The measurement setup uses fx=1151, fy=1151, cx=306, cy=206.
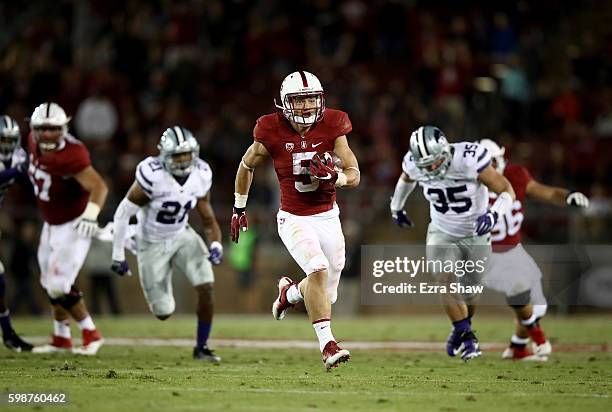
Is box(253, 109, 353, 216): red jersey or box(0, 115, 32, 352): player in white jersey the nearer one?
box(253, 109, 353, 216): red jersey

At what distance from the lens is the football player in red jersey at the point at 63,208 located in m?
10.6

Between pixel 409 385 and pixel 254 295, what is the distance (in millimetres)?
9958

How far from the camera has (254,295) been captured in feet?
59.4

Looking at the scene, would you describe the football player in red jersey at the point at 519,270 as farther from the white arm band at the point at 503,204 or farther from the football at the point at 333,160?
the football at the point at 333,160

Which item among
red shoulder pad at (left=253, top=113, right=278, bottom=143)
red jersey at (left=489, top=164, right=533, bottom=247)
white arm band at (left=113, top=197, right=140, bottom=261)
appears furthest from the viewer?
red jersey at (left=489, top=164, right=533, bottom=247)

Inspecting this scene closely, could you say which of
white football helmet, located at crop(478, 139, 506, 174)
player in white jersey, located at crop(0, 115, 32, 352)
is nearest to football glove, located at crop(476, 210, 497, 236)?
white football helmet, located at crop(478, 139, 506, 174)

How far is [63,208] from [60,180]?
0.95 feet

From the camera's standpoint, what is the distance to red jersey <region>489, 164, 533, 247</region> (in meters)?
11.1

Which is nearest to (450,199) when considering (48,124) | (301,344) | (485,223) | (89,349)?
(485,223)

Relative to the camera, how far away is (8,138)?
429 inches

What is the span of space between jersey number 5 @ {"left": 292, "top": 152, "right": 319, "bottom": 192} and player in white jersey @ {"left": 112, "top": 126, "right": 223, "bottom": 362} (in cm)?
159

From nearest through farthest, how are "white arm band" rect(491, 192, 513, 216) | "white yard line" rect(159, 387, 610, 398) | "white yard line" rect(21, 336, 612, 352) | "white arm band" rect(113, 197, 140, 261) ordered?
"white yard line" rect(159, 387, 610, 398) < "white arm band" rect(491, 192, 513, 216) < "white arm band" rect(113, 197, 140, 261) < "white yard line" rect(21, 336, 612, 352)

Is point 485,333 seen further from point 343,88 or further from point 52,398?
point 52,398

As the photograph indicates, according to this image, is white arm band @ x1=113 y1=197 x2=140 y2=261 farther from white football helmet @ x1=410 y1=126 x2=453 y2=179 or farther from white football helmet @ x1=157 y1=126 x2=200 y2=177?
white football helmet @ x1=410 y1=126 x2=453 y2=179
